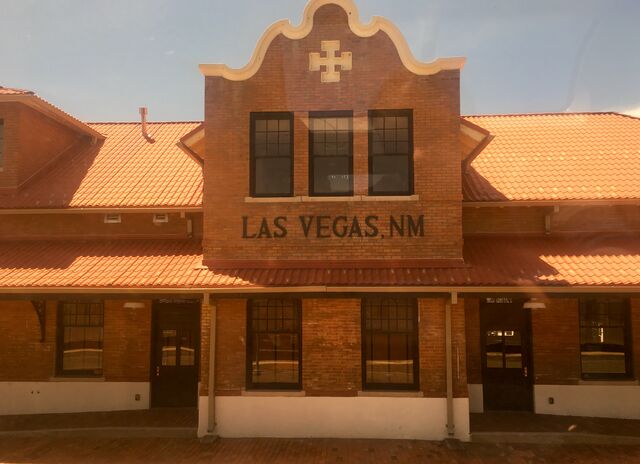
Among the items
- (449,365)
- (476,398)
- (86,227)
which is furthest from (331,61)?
(476,398)

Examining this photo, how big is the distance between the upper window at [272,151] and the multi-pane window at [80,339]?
5.11 m

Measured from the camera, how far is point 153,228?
1081cm

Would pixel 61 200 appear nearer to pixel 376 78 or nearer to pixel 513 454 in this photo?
pixel 376 78

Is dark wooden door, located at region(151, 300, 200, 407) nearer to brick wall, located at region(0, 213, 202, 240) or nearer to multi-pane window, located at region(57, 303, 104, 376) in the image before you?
multi-pane window, located at region(57, 303, 104, 376)

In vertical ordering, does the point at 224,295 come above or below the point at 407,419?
above

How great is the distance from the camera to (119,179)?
11.6m

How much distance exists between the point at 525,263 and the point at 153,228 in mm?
8355

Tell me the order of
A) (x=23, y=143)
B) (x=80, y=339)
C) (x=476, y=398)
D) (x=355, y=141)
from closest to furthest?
1. (x=355, y=141)
2. (x=476, y=398)
3. (x=80, y=339)
4. (x=23, y=143)

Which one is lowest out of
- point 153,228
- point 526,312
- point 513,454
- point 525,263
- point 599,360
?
point 513,454

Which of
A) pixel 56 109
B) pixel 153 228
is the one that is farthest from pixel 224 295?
pixel 56 109

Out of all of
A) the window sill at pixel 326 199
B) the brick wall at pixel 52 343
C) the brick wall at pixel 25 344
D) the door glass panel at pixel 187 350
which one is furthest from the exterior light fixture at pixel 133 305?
the window sill at pixel 326 199

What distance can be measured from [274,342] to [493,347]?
503 cm

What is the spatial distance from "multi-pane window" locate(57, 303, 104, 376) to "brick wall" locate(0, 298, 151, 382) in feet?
0.55

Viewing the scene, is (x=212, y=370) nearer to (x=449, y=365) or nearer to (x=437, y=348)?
(x=437, y=348)
